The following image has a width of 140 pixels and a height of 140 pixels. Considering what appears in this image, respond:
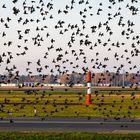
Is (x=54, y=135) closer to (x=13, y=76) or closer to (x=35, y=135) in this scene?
(x=35, y=135)

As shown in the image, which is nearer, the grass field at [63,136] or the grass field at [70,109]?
the grass field at [63,136]

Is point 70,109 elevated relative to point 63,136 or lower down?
lower down

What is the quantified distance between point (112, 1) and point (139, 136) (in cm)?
1428

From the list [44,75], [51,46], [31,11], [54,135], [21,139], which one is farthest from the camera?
[54,135]

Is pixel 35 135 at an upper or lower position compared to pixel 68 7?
lower

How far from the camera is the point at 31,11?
17484 mm

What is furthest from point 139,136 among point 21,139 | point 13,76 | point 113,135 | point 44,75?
point 13,76

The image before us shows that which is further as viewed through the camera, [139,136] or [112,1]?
[139,136]

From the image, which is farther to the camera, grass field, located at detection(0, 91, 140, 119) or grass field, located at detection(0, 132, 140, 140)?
grass field, located at detection(0, 91, 140, 119)

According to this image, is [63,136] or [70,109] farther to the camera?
[70,109]

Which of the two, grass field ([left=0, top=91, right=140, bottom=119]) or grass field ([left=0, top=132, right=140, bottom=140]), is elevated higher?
grass field ([left=0, top=132, right=140, bottom=140])

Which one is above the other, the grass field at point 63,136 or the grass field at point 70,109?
the grass field at point 63,136

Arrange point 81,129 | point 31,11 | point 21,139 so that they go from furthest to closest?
point 81,129 → point 21,139 → point 31,11

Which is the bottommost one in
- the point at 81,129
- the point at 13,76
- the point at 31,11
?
the point at 81,129
